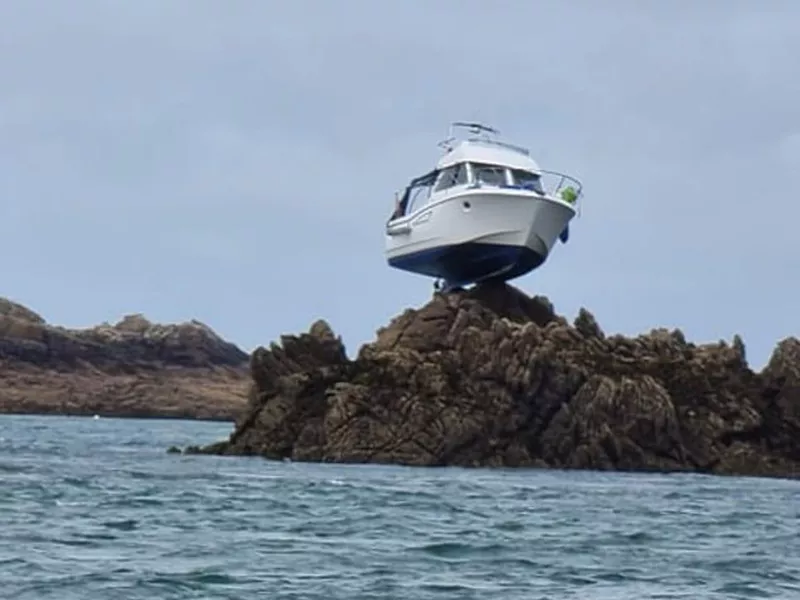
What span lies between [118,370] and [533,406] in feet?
367

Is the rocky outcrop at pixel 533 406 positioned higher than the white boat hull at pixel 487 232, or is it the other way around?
the white boat hull at pixel 487 232

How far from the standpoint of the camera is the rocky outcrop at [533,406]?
66.2 meters

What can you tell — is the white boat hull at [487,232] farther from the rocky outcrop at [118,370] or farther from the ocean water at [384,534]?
the rocky outcrop at [118,370]

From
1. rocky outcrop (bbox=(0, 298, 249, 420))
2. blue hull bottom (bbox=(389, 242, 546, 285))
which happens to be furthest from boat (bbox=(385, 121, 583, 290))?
rocky outcrop (bbox=(0, 298, 249, 420))

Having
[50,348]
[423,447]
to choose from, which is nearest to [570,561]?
[423,447]

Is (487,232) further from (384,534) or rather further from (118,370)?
(118,370)

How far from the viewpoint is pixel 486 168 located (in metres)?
79.0

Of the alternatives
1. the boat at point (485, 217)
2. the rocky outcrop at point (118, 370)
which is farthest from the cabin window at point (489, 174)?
the rocky outcrop at point (118, 370)

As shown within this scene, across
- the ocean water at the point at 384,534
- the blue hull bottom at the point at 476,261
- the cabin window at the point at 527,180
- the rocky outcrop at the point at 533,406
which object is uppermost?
the cabin window at the point at 527,180

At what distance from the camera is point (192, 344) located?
7200 inches

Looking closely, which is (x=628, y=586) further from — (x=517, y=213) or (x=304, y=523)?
(x=517, y=213)

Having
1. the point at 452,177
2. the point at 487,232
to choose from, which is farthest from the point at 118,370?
the point at 487,232

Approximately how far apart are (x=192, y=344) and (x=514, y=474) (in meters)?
123

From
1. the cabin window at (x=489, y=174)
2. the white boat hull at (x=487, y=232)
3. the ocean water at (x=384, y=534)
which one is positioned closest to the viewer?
the ocean water at (x=384, y=534)
